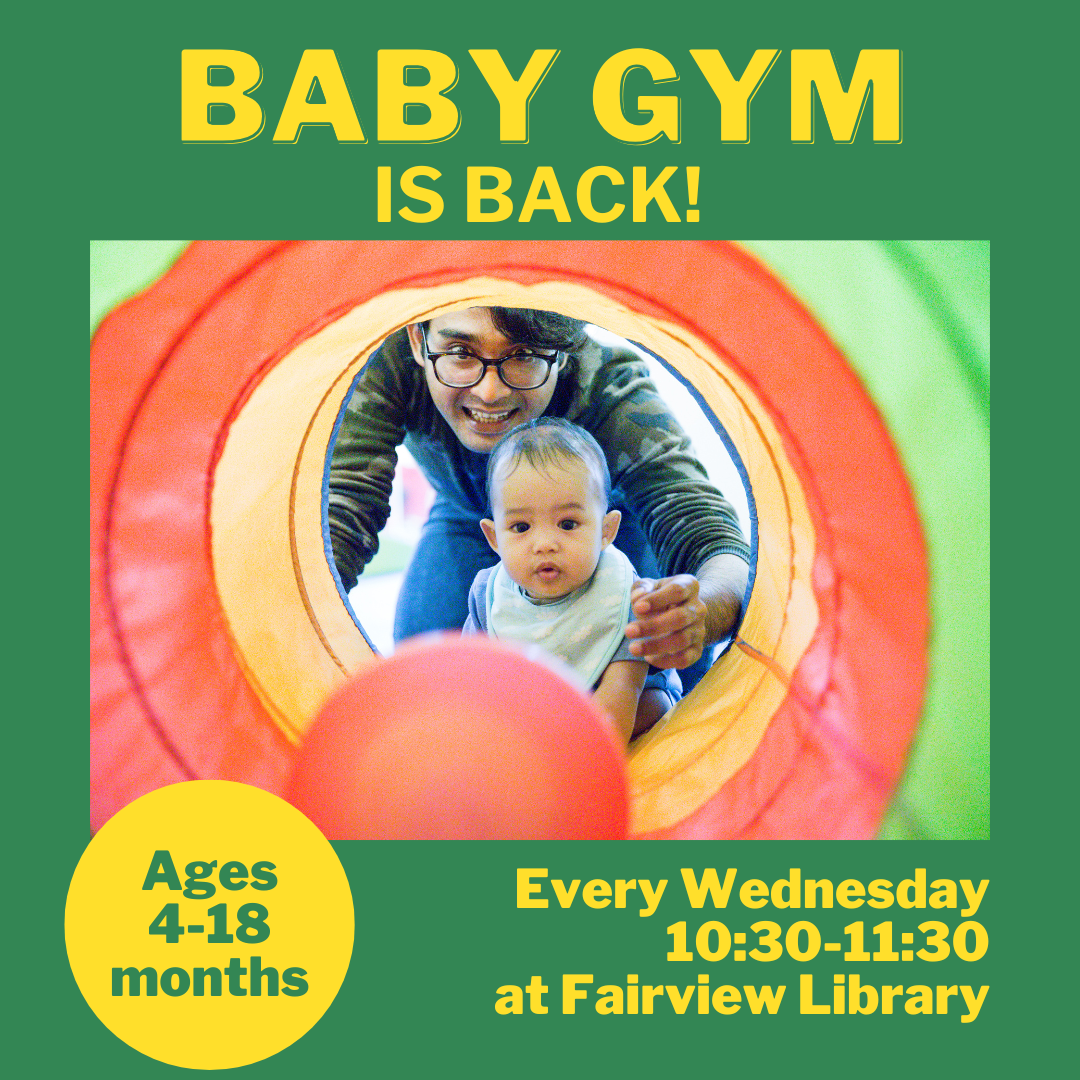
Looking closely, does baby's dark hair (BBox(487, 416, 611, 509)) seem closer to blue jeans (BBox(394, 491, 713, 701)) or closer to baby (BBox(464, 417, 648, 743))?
baby (BBox(464, 417, 648, 743))

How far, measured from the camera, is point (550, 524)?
2.06 metres

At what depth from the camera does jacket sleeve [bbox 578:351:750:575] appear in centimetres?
224

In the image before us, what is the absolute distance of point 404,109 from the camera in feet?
4.54

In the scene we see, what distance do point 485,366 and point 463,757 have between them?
1174 mm

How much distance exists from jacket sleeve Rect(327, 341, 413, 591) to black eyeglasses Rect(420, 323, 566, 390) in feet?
0.61

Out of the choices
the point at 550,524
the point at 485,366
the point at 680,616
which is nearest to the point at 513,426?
the point at 485,366

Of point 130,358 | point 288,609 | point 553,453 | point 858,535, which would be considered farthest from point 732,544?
point 130,358

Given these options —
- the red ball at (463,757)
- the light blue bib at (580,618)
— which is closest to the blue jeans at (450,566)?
the light blue bib at (580,618)

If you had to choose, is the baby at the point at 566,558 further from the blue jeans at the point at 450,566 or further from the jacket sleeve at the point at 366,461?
the blue jeans at the point at 450,566

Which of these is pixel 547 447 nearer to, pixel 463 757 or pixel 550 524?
pixel 550 524

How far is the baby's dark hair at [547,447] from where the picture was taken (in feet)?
6.71

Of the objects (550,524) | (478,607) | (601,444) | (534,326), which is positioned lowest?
(478,607)

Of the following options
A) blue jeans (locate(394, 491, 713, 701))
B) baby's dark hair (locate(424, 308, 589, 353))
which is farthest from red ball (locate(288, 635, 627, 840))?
blue jeans (locate(394, 491, 713, 701))

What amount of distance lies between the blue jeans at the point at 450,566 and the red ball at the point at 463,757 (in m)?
1.37
